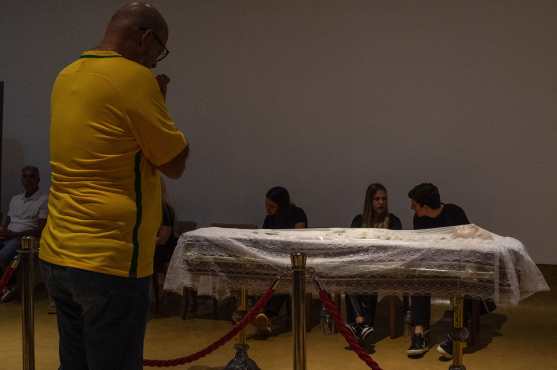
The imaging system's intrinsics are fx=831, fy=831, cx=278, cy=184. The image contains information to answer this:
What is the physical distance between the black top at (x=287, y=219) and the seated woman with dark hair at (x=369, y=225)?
53 centimetres

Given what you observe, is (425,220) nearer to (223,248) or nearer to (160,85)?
(223,248)

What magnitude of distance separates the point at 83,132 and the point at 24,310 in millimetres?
2163

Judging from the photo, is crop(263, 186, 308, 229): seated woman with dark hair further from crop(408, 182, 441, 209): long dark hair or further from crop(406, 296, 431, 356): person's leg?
crop(406, 296, 431, 356): person's leg

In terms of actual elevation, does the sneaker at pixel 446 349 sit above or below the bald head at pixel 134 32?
below

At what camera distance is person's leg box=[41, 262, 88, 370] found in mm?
2338

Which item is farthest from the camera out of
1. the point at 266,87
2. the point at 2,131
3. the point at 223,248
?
the point at 2,131

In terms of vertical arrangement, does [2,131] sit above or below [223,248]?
above

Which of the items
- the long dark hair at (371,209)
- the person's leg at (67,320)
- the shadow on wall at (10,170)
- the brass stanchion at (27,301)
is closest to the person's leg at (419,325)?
the long dark hair at (371,209)

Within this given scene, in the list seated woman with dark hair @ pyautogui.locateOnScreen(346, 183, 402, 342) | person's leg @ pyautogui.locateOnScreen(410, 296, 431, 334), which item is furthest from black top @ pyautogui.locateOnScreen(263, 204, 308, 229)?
person's leg @ pyautogui.locateOnScreen(410, 296, 431, 334)

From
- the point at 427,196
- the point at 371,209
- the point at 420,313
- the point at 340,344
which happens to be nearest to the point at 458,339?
the point at 420,313

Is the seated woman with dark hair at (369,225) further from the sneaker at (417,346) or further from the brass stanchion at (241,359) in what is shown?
the brass stanchion at (241,359)

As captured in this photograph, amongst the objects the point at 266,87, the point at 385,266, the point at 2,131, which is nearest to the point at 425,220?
the point at 385,266

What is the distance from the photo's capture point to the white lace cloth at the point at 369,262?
505 centimetres

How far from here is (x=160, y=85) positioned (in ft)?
8.11
